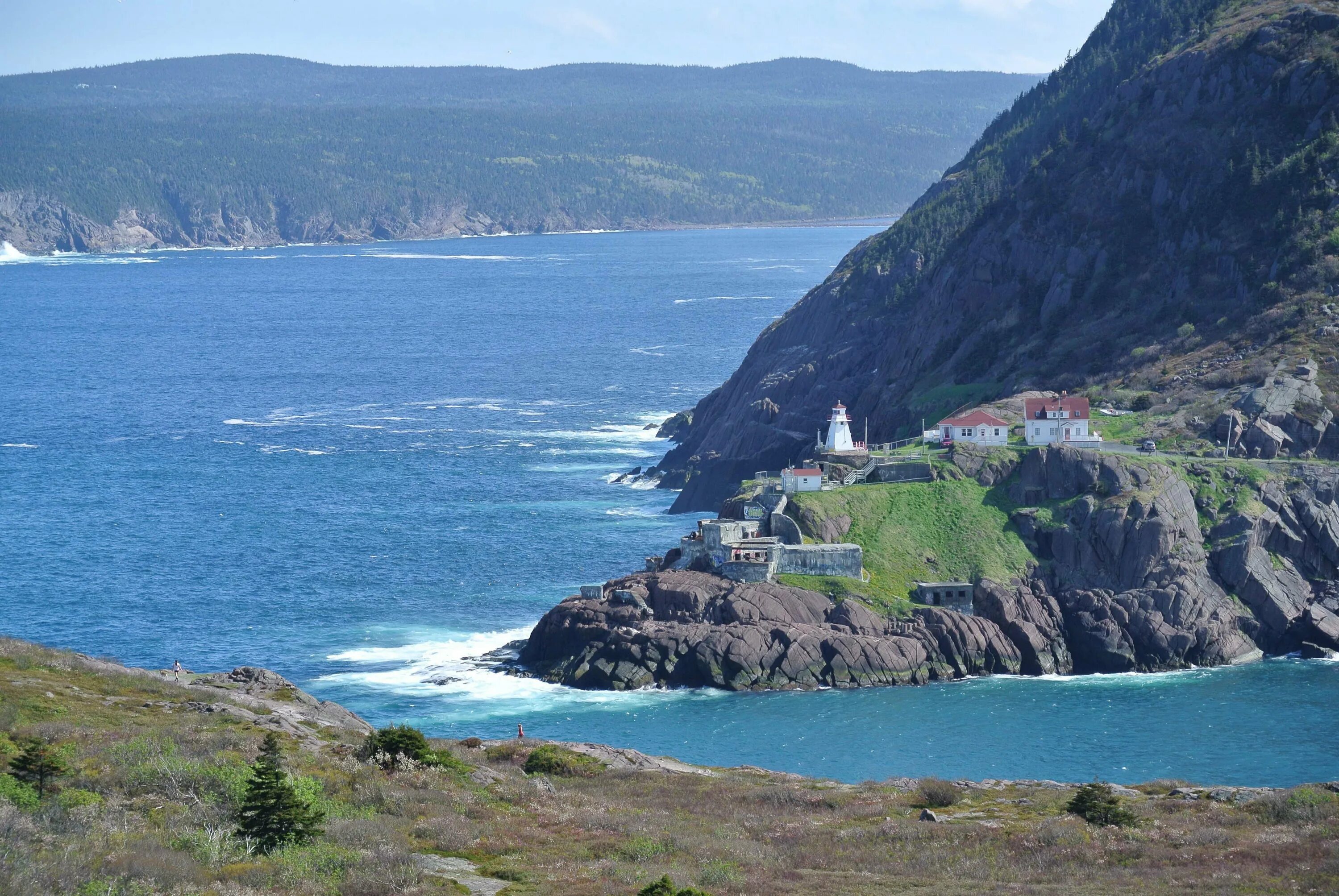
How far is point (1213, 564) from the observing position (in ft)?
334

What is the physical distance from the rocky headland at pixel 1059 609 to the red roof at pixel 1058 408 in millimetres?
5454

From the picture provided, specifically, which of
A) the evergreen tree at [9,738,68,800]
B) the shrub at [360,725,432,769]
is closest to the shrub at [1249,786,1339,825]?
the shrub at [360,725,432,769]

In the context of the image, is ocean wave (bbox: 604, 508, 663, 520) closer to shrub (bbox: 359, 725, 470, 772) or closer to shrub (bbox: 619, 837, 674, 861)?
shrub (bbox: 359, 725, 470, 772)

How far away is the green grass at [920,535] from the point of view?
330 feet

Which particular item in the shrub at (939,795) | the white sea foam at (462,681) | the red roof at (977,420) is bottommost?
the white sea foam at (462,681)

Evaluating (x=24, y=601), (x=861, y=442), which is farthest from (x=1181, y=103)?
(x=24, y=601)

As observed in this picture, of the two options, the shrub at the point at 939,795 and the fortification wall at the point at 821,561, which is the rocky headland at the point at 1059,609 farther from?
the shrub at the point at 939,795

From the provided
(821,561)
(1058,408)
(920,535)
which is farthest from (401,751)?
(1058,408)

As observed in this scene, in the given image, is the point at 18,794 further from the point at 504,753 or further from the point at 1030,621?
the point at 1030,621

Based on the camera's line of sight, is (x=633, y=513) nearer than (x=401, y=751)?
No

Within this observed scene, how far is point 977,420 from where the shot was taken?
113 meters

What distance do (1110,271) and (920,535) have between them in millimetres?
48388

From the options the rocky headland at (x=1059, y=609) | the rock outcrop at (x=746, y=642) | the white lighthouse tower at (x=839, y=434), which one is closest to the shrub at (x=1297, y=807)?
the rock outcrop at (x=746, y=642)

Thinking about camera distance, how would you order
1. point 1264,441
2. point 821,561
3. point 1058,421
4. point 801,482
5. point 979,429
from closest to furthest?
point 821,561
point 801,482
point 1264,441
point 1058,421
point 979,429
